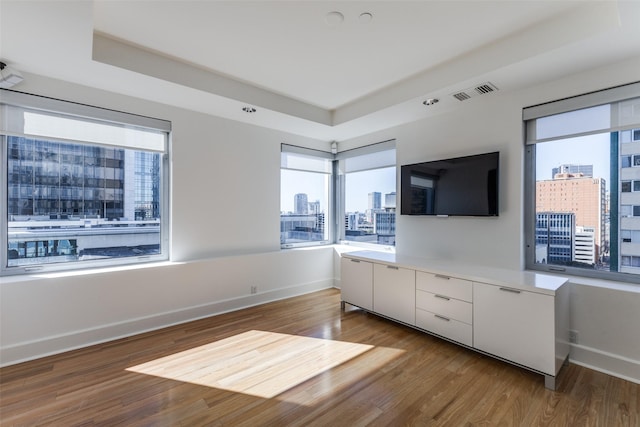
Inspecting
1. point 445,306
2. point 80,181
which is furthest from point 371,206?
point 80,181

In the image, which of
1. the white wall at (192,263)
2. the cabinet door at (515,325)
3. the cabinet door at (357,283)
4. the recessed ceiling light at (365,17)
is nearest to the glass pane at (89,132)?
the white wall at (192,263)

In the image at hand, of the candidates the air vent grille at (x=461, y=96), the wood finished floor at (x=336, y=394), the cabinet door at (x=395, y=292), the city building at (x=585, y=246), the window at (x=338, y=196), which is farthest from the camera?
the window at (x=338, y=196)

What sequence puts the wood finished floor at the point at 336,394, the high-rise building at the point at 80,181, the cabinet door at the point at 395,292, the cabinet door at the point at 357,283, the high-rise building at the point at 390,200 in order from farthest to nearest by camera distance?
the high-rise building at the point at 390,200 < the cabinet door at the point at 357,283 < the cabinet door at the point at 395,292 < the high-rise building at the point at 80,181 < the wood finished floor at the point at 336,394

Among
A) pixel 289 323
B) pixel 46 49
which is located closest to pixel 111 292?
pixel 289 323

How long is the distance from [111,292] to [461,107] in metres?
4.28

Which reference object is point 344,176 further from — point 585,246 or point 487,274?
point 585,246

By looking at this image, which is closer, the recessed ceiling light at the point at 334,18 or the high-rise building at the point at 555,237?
the recessed ceiling light at the point at 334,18

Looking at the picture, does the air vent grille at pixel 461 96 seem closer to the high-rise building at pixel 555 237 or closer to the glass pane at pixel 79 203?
the high-rise building at pixel 555 237

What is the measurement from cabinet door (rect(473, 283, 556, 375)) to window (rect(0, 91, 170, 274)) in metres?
3.48

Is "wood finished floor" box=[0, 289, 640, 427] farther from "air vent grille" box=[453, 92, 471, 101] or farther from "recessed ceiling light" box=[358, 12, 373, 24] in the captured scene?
"recessed ceiling light" box=[358, 12, 373, 24]

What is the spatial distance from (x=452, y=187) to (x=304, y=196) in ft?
7.92

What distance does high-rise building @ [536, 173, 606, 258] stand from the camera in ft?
8.33

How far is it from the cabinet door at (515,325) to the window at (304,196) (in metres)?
2.87

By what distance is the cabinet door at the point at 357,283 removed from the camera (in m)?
3.53
